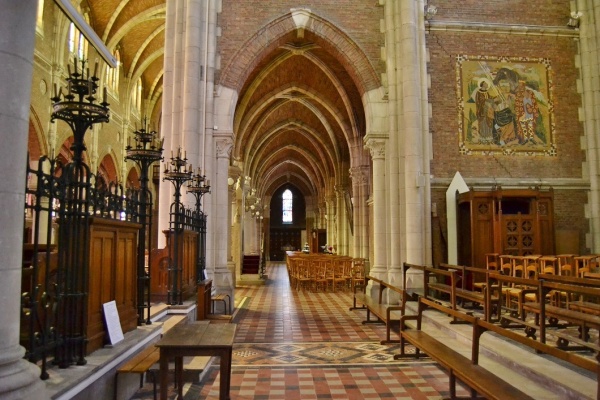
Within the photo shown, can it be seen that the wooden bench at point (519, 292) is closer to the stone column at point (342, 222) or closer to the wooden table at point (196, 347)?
the wooden table at point (196, 347)

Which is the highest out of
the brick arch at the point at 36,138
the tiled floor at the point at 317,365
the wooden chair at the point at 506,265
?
the brick arch at the point at 36,138

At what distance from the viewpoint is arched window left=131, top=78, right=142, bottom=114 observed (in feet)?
82.4

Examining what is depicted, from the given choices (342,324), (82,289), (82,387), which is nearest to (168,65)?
(342,324)

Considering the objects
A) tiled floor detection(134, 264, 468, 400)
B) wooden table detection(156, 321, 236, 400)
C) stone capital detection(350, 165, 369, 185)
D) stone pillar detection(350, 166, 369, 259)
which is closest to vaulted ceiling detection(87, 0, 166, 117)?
stone capital detection(350, 165, 369, 185)

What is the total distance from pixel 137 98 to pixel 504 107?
20069 millimetres

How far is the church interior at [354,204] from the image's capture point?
387 centimetres

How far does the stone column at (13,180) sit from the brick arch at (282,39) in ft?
31.6

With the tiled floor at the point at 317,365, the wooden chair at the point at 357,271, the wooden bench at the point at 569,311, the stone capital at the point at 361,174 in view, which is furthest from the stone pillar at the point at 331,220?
the wooden bench at the point at 569,311

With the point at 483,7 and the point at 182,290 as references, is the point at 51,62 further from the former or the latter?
the point at 483,7

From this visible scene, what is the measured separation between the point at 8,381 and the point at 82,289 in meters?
1.52

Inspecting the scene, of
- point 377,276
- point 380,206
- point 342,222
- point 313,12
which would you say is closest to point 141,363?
point 377,276

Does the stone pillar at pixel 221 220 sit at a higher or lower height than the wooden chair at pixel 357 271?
higher

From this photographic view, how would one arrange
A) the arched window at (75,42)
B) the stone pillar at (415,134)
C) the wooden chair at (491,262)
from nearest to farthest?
the wooden chair at (491,262) → the stone pillar at (415,134) → the arched window at (75,42)

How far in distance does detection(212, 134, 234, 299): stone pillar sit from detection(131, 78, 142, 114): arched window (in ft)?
48.9
